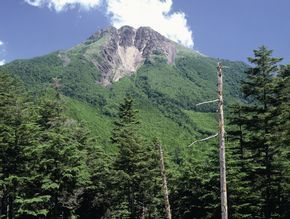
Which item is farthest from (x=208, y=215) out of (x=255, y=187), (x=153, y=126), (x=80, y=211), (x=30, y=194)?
(x=153, y=126)

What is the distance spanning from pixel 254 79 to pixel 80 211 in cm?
2617

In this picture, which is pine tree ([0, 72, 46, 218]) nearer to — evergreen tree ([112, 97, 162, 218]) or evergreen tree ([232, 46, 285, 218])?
evergreen tree ([112, 97, 162, 218])

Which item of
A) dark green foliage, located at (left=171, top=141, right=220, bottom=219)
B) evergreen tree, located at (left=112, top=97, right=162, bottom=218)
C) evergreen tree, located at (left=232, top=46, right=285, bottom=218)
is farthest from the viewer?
evergreen tree, located at (left=112, top=97, right=162, bottom=218)

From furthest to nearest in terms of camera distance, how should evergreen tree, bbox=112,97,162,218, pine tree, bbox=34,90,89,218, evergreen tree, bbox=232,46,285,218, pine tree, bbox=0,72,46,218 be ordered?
1. evergreen tree, bbox=112,97,162,218
2. pine tree, bbox=34,90,89,218
3. pine tree, bbox=0,72,46,218
4. evergreen tree, bbox=232,46,285,218

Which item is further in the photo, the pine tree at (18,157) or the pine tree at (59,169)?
the pine tree at (59,169)

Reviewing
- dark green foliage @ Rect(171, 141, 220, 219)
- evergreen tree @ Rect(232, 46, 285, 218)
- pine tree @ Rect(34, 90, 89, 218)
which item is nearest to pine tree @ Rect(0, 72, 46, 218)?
pine tree @ Rect(34, 90, 89, 218)

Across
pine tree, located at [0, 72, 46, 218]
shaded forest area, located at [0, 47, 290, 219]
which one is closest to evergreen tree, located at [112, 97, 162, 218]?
shaded forest area, located at [0, 47, 290, 219]

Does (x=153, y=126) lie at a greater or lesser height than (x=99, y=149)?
greater

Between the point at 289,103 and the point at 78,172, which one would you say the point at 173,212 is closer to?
the point at 78,172

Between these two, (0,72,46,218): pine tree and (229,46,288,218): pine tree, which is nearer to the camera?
(229,46,288,218): pine tree

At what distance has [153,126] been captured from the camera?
18562 cm

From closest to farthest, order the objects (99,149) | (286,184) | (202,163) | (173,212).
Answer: (286,184)
(202,163)
(173,212)
(99,149)

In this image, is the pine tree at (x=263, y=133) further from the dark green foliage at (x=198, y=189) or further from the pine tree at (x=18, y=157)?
the pine tree at (x=18, y=157)

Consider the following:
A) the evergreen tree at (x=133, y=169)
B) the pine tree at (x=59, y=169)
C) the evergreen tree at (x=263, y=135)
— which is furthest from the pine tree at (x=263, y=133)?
the pine tree at (x=59, y=169)
